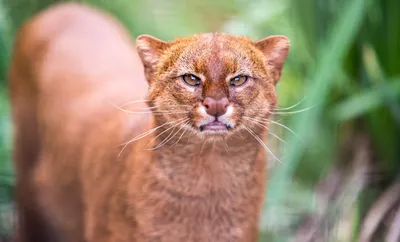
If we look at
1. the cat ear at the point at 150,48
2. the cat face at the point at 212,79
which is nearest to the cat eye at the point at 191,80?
the cat face at the point at 212,79

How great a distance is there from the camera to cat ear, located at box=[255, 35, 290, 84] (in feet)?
5.24

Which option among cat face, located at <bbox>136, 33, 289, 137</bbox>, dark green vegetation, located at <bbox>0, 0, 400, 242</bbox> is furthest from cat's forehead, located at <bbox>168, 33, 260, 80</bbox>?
dark green vegetation, located at <bbox>0, 0, 400, 242</bbox>

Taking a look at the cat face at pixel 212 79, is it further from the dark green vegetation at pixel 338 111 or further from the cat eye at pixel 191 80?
the dark green vegetation at pixel 338 111

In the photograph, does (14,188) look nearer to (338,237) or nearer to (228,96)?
(338,237)

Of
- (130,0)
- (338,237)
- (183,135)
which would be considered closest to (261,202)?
(183,135)

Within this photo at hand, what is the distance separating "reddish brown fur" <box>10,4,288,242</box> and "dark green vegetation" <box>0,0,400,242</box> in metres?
0.51

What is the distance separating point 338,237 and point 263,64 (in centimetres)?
116

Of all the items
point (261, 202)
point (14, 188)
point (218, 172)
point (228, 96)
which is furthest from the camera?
point (14, 188)

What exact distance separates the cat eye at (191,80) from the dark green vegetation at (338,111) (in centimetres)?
89

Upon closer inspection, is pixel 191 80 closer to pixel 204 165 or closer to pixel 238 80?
pixel 238 80

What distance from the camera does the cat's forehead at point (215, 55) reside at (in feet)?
4.80

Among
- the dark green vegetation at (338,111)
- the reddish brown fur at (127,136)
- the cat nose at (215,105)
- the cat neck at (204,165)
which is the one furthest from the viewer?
the dark green vegetation at (338,111)

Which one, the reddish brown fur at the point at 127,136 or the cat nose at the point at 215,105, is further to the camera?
the reddish brown fur at the point at 127,136

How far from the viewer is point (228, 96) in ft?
4.83
